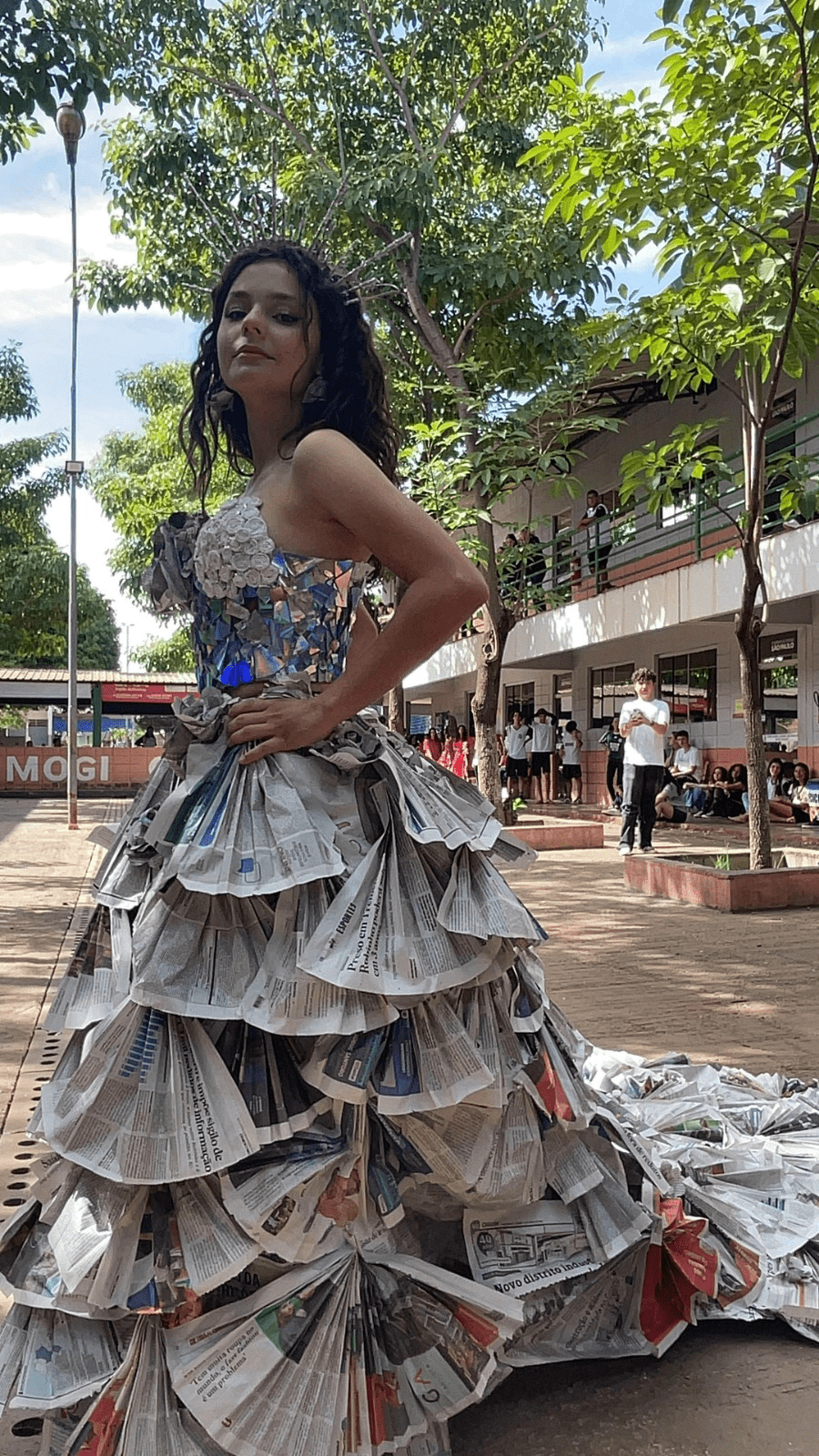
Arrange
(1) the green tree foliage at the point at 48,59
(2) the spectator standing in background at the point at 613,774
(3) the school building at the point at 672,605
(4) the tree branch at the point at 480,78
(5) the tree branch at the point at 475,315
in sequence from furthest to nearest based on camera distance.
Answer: (2) the spectator standing in background at the point at 613,774 < (3) the school building at the point at 672,605 < (4) the tree branch at the point at 480,78 < (5) the tree branch at the point at 475,315 < (1) the green tree foliage at the point at 48,59

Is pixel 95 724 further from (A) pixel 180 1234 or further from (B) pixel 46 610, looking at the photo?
(A) pixel 180 1234

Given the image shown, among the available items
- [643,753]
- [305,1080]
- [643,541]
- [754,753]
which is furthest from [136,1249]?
[643,541]

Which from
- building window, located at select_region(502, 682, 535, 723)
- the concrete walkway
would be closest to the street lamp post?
the concrete walkway

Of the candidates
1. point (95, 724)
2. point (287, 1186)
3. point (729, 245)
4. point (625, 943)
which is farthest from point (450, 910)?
point (95, 724)

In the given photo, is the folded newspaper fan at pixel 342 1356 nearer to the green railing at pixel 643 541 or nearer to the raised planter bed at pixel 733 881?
the raised planter bed at pixel 733 881

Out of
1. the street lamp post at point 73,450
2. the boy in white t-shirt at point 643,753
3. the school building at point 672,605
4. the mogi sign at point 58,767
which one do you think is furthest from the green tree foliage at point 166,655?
the boy in white t-shirt at point 643,753

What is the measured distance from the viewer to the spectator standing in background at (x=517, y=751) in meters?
20.3

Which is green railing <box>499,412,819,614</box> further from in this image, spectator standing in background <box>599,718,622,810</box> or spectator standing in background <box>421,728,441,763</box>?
spectator standing in background <box>421,728,441,763</box>

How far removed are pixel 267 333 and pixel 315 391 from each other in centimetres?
13

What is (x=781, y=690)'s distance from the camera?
1557 cm

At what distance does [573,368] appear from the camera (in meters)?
10.8

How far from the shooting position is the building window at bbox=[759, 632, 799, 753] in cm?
1525

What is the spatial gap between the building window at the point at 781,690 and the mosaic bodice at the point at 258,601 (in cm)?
1403

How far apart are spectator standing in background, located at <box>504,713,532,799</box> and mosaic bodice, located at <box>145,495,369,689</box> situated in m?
18.4
